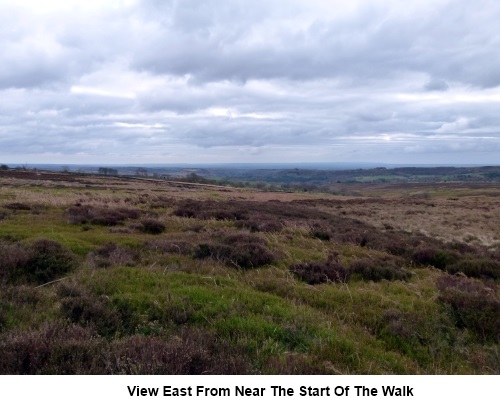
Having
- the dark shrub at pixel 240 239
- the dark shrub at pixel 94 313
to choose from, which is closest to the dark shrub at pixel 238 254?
the dark shrub at pixel 240 239

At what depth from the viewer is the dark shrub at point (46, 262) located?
8.08 m

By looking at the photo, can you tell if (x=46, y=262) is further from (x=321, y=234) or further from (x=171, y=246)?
(x=321, y=234)

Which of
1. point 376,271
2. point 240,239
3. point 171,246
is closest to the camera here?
point 376,271

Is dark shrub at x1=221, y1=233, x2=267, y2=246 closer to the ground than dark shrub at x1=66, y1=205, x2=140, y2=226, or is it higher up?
closer to the ground

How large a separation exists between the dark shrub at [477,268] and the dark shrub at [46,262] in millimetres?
9910

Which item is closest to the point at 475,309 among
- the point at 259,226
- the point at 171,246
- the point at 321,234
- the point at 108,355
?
the point at 108,355

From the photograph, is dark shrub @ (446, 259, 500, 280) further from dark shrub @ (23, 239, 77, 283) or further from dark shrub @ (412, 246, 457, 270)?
dark shrub @ (23, 239, 77, 283)

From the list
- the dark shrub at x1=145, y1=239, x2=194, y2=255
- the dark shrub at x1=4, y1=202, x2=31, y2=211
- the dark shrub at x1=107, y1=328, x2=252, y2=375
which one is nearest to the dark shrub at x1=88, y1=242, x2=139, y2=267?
the dark shrub at x1=145, y1=239, x2=194, y2=255

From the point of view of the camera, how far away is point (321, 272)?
9.53 m

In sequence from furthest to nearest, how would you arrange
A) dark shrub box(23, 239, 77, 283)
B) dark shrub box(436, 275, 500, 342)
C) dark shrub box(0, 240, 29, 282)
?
dark shrub box(23, 239, 77, 283) < dark shrub box(0, 240, 29, 282) < dark shrub box(436, 275, 500, 342)

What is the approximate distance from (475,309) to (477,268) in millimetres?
4714

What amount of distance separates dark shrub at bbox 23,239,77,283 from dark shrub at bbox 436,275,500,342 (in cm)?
761

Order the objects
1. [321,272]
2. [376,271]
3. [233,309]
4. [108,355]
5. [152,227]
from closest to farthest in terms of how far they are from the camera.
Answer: [108,355], [233,309], [321,272], [376,271], [152,227]

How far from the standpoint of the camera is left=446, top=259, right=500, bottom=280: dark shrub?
35.6ft
